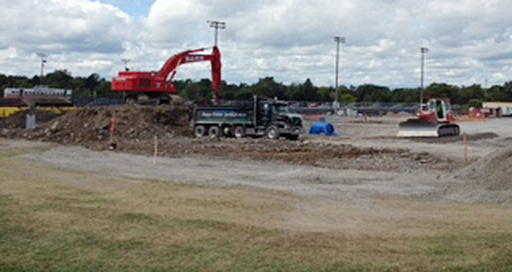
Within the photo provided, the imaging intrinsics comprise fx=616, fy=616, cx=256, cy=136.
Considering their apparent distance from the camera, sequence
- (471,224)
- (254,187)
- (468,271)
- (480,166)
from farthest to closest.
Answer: (480,166) < (254,187) < (471,224) < (468,271)

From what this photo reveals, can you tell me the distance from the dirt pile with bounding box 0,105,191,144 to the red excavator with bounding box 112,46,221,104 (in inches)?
117

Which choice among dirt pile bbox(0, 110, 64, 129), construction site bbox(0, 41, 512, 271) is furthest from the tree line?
construction site bbox(0, 41, 512, 271)

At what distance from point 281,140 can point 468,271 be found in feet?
92.6

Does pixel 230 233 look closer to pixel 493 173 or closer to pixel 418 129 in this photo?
pixel 493 173

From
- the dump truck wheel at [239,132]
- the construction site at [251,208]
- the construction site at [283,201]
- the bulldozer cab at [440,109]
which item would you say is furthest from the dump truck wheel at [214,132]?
the bulldozer cab at [440,109]

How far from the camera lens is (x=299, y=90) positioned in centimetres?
13675

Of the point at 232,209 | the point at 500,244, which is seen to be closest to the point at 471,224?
the point at 500,244

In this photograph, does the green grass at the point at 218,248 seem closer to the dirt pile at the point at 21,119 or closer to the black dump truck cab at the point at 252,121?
the black dump truck cab at the point at 252,121

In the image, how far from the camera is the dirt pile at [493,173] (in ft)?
54.0

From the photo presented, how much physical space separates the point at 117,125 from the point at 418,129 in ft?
62.9

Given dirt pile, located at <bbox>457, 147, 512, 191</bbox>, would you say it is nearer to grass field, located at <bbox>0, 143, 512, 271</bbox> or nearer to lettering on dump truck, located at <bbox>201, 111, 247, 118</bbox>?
grass field, located at <bbox>0, 143, 512, 271</bbox>

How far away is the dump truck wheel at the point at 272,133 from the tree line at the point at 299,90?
2959 inches

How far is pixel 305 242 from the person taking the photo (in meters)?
9.45

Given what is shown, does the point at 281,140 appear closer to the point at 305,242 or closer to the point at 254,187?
the point at 254,187
